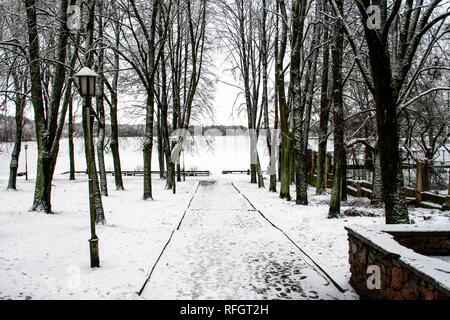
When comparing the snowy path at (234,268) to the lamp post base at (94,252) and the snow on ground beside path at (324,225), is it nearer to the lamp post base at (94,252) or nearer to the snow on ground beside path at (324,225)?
the snow on ground beside path at (324,225)

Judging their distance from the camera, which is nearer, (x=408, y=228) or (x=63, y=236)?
(x=408, y=228)

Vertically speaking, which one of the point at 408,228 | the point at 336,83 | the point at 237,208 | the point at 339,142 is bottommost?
the point at 237,208

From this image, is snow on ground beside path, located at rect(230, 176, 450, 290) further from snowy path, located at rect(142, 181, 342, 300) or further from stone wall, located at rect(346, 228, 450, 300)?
stone wall, located at rect(346, 228, 450, 300)

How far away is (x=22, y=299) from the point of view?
5.07 metres

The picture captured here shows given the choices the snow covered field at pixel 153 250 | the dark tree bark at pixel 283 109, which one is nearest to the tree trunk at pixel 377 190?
the snow covered field at pixel 153 250

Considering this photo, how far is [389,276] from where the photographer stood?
437 centimetres

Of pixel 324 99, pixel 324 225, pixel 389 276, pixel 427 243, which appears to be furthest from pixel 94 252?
pixel 324 99

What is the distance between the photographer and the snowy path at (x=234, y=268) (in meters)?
5.51

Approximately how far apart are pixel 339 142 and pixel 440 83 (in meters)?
14.9

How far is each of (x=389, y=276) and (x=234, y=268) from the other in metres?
3.10

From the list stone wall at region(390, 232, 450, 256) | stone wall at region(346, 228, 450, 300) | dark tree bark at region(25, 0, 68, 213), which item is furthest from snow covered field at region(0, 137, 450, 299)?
stone wall at region(390, 232, 450, 256)
